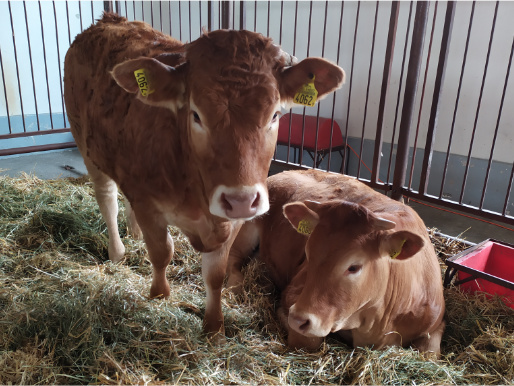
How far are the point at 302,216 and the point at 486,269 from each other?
1929 mm

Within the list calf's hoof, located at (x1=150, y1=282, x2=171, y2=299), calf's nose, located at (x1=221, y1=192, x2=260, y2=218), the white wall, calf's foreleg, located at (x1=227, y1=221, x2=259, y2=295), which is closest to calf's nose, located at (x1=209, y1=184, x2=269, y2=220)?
calf's nose, located at (x1=221, y1=192, x2=260, y2=218)

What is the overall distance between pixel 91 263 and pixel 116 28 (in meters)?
1.72

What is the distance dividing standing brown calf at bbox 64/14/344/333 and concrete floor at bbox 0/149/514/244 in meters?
3.11

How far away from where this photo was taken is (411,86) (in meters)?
3.58

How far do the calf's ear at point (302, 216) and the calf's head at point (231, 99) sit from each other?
1.39 feet

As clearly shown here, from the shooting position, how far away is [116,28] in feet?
9.29

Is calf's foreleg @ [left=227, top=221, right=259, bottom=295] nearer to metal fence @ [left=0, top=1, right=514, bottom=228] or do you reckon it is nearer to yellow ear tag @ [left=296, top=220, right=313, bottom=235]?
yellow ear tag @ [left=296, top=220, right=313, bottom=235]

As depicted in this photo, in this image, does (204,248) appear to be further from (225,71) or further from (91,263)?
(91,263)

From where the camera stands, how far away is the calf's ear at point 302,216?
2.10 m

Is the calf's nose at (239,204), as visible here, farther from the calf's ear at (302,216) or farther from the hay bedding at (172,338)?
the hay bedding at (172,338)

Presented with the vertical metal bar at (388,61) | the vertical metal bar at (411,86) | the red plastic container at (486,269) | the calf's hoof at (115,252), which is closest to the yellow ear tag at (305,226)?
the red plastic container at (486,269)

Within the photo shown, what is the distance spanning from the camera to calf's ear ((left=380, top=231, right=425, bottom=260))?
1.88 meters

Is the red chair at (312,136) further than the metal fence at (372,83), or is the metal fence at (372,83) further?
the red chair at (312,136)

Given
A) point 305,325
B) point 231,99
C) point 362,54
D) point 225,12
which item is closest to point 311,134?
point 362,54
